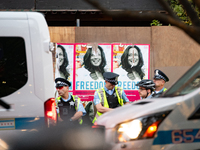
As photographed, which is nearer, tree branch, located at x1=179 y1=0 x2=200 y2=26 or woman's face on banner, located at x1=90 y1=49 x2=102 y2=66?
tree branch, located at x1=179 y1=0 x2=200 y2=26

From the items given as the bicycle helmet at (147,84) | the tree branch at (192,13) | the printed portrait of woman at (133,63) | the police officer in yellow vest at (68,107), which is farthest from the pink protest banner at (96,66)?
the tree branch at (192,13)

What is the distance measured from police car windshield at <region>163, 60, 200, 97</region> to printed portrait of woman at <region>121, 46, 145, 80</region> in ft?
17.4

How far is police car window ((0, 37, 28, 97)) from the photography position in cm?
483

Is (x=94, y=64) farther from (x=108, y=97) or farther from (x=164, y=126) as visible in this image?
(x=164, y=126)

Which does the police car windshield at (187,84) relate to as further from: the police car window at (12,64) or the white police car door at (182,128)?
the police car window at (12,64)

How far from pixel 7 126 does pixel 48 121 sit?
57 centimetres

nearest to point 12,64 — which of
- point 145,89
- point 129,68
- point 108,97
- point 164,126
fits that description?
point 164,126

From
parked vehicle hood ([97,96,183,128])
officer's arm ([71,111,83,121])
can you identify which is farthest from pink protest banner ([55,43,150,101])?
parked vehicle hood ([97,96,183,128])

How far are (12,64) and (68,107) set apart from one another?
2.34 meters

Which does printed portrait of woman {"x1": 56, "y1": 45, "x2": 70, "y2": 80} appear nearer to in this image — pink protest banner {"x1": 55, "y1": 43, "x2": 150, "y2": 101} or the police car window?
pink protest banner {"x1": 55, "y1": 43, "x2": 150, "y2": 101}

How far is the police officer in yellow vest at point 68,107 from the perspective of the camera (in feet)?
22.4

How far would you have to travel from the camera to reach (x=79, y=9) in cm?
1230

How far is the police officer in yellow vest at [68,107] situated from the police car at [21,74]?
6.40 ft

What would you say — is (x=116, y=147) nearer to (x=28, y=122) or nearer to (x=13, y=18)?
(x=28, y=122)
